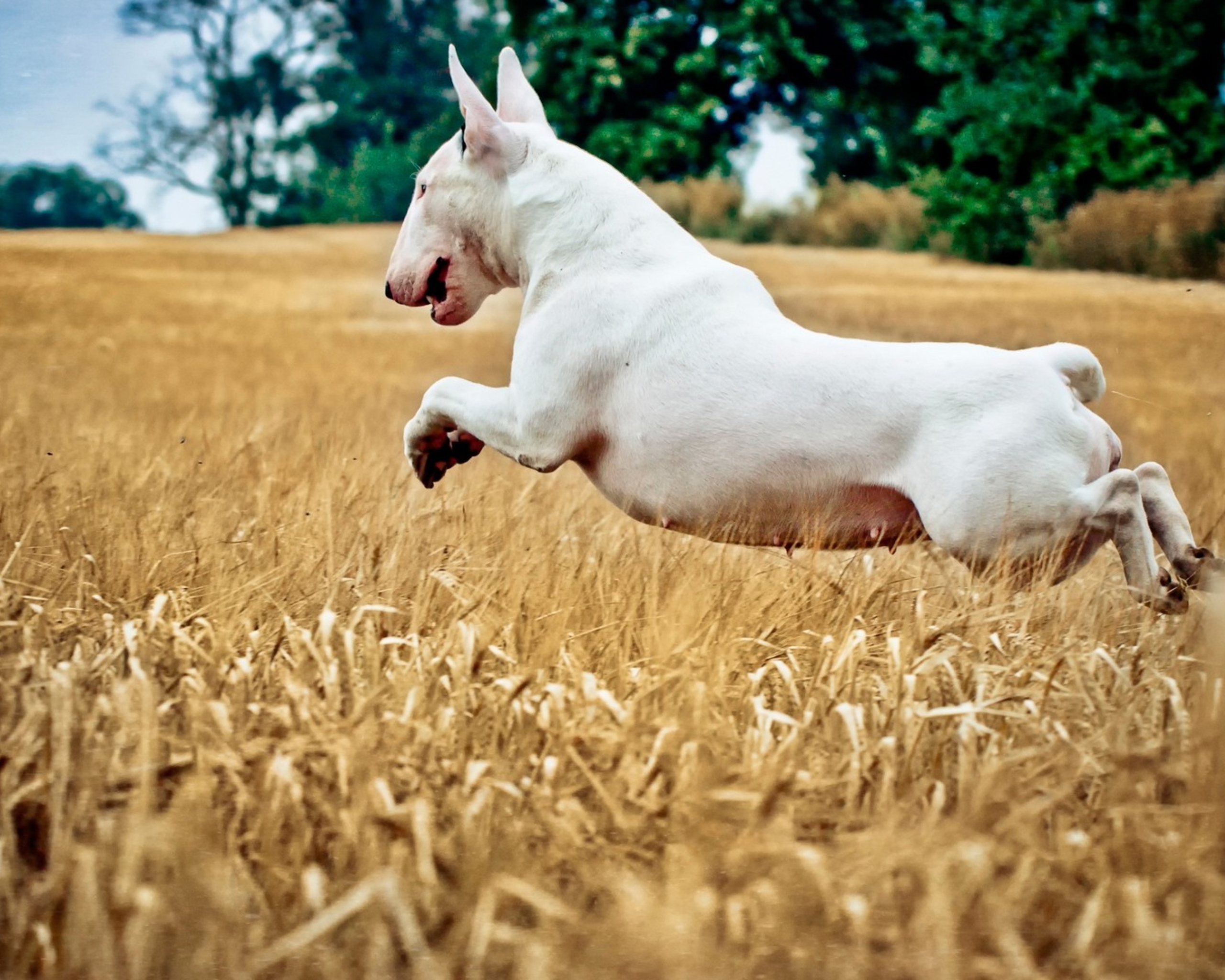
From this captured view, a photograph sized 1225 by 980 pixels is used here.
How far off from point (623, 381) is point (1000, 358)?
921mm

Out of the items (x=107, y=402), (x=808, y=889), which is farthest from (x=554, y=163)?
(x=107, y=402)

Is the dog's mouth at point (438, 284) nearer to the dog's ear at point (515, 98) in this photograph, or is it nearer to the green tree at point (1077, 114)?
the dog's ear at point (515, 98)

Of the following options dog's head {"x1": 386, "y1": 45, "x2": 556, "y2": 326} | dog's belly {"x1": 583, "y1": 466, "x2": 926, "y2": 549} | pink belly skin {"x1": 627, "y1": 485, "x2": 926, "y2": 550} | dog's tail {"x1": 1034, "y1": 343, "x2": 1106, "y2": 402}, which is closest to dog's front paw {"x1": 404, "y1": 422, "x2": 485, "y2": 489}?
dog's head {"x1": 386, "y1": 45, "x2": 556, "y2": 326}

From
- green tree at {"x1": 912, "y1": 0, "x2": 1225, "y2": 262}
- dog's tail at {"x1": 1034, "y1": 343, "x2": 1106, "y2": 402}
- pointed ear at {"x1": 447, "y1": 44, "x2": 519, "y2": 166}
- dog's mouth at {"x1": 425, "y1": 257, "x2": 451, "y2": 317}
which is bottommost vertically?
dog's tail at {"x1": 1034, "y1": 343, "x2": 1106, "y2": 402}

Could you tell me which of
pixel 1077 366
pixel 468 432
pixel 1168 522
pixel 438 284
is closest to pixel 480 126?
pixel 438 284

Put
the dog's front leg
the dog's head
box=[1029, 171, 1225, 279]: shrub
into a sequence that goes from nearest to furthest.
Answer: the dog's front leg
the dog's head
box=[1029, 171, 1225, 279]: shrub

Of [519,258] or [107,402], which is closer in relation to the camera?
[519,258]

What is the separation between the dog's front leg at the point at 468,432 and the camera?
346 cm

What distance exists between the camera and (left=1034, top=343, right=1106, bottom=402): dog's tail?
129 inches

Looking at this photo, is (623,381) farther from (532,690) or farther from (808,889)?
(808,889)

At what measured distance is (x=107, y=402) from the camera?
22.2 feet

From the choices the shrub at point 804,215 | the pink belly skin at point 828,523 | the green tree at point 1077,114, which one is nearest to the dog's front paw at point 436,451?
the pink belly skin at point 828,523

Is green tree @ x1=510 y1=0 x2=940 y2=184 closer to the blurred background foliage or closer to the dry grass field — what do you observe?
the blurred background foliage

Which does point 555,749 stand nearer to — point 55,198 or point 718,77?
point 55,198
